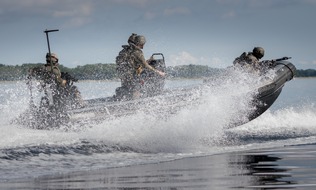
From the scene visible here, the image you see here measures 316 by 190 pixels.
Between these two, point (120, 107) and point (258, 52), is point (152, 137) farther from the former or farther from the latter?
point (258, 52)

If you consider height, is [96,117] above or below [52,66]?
below

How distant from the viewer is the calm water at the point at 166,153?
39.0ft

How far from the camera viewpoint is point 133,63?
20156 millimetres

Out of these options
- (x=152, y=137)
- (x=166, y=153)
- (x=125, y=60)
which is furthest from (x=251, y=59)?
(x=166, y=153)

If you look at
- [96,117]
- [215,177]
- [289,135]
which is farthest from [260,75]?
[215,177]

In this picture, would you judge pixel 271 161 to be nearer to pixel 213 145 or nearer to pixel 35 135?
pixel 213 145

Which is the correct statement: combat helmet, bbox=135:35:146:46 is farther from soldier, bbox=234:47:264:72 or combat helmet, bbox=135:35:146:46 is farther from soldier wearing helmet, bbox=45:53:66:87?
soldier, bbox=234:47:264:72

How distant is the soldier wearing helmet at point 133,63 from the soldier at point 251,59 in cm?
294

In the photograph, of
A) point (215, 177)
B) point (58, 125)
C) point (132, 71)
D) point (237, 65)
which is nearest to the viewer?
point (215, 177)

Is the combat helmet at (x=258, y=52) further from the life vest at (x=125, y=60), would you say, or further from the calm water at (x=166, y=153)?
the life vest at (x=125, y=60)

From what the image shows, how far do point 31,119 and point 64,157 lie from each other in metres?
3.99

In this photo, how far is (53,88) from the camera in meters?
19.2

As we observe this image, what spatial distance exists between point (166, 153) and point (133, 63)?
4.43 metres

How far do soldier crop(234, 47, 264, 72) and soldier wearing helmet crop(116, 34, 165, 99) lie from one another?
294 centimetres
